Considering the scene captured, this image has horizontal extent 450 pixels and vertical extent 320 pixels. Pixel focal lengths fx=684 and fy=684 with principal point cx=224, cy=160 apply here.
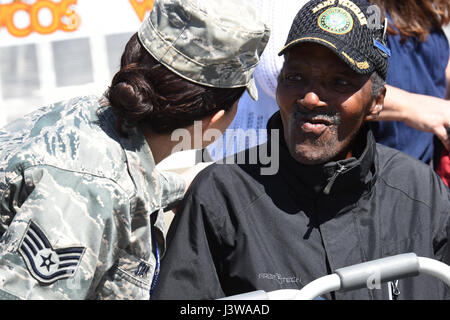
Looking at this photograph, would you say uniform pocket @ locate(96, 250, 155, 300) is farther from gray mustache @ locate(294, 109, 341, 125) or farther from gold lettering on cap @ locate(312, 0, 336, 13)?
gold lettering on cap @ locate(312, 0, 336, 13)

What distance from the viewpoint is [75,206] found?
5.49 ft

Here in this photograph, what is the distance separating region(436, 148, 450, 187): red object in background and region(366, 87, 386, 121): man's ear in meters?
0.51

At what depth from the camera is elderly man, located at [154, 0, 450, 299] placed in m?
2.24

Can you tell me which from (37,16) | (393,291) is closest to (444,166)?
(393,291)

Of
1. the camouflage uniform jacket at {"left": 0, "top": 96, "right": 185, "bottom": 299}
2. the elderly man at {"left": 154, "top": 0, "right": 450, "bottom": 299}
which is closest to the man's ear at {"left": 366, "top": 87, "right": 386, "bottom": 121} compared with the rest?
the elderly man at {"left": 154, "top": 0, "right": 450, "bottom": 299}

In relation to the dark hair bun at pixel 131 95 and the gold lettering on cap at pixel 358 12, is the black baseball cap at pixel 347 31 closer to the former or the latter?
the gold lettering on cap at pixel 358 12

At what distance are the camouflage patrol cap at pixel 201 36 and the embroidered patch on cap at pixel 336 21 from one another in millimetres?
369

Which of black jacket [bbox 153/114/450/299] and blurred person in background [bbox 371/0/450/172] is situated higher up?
blurred person in background [bbox 371/0/450/172]

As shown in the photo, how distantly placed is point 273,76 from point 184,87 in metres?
0.84

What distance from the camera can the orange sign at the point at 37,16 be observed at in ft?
14.5

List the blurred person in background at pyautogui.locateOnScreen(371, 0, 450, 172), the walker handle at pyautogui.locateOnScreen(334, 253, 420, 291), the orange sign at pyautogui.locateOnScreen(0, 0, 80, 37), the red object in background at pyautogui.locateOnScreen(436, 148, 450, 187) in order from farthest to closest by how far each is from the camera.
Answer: the orange sign at pyautogui.locateOnScreen(0, 0, 80, 37), the red object in background at pyautogui.locateOnScreen(436, 148, 450, 187), the blurred person in background at pyautogui.locateOnScreen(371, 0, 450, 172), the walker handle at pyautogui.locateOnScreen(334, 253, 420, 291)

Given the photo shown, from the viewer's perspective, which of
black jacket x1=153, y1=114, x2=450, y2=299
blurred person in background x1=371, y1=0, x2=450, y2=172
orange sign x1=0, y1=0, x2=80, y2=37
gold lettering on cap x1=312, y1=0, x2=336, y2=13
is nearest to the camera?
black jacket x1=153, y1=114, x2=450, y2=299

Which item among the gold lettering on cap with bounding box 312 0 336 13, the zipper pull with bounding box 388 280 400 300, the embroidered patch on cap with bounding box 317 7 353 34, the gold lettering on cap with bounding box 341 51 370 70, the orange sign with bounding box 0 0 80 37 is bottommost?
the orange sign with bounding box 0 0 80 37

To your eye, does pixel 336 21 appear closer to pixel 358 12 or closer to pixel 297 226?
pixel 358 12
